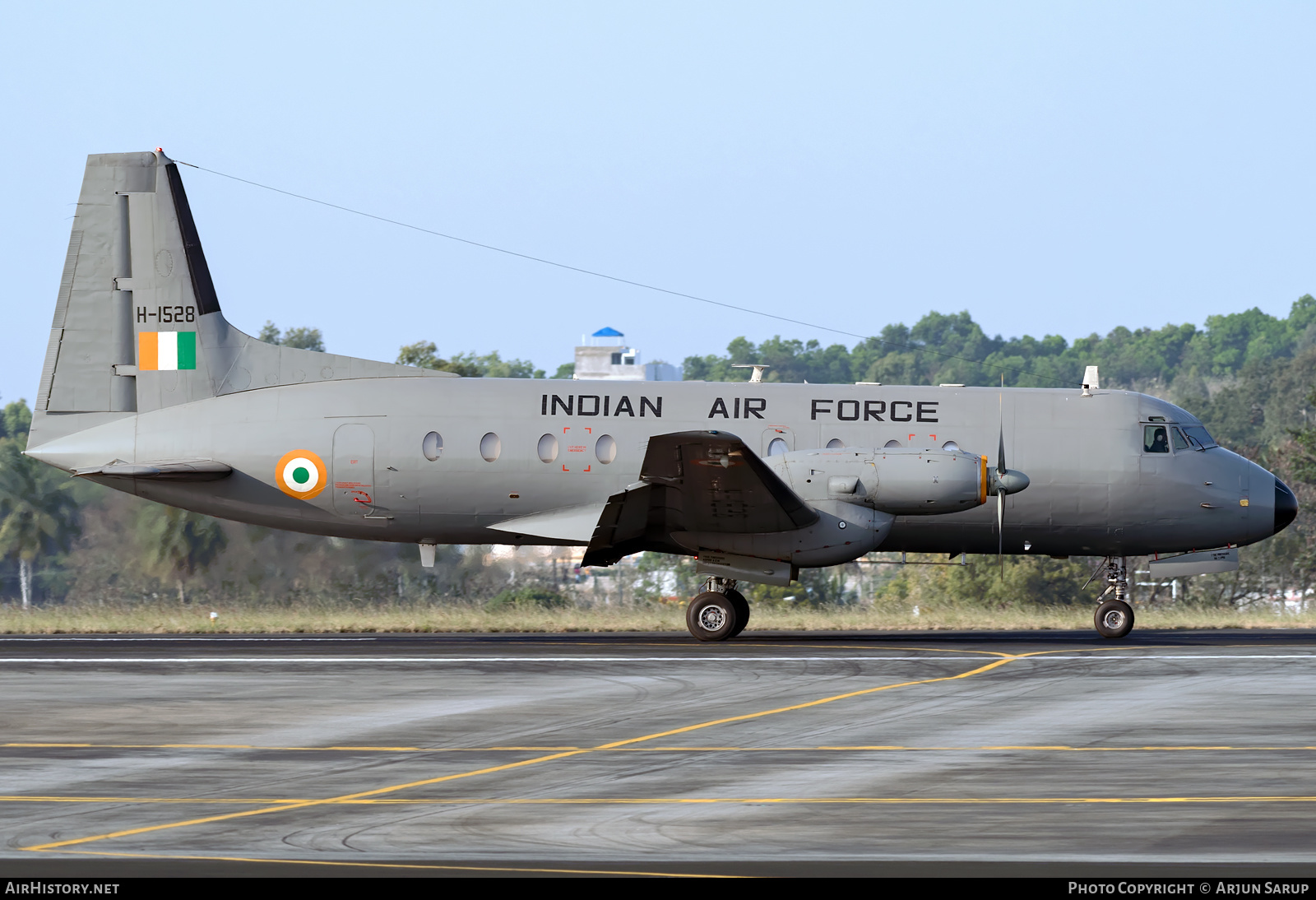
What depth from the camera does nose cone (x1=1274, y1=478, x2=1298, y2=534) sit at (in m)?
22.8

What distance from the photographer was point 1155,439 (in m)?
22.8

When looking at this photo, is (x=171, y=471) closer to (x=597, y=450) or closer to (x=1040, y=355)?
(x=597, y=450)

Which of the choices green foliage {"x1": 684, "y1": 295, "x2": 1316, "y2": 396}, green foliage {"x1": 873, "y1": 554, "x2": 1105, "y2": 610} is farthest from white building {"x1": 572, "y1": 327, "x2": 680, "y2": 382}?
green foliage {"x1": 873, "y1": 554, "x2": 1105, "y2": 610}

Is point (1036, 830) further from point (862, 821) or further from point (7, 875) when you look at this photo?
point (7, 875)

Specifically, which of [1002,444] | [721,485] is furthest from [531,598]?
[1002,444]

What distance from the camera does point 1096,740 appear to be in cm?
1260

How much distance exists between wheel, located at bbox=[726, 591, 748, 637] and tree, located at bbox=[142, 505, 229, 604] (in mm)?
12854

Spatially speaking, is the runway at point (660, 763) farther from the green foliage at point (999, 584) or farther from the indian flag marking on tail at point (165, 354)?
the green foliage at point (999, 584)

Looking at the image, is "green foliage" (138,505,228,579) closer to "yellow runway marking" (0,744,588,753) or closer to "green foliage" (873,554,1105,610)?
"yellow runway marking" (0,744,588,753)

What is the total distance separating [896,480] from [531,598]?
13.8 m

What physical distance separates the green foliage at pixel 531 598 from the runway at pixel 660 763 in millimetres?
10249

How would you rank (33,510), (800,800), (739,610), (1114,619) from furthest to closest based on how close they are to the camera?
(33,510)
(1114,619)
(739,610)
(800,800)

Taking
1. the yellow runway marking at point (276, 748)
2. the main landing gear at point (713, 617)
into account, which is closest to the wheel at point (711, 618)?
the main landing gear at point (713, 617)

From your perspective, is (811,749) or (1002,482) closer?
(811,749)
